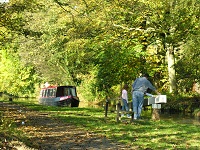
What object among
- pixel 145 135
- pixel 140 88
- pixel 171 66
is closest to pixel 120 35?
pixel 171 66

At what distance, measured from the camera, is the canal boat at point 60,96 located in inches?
1678

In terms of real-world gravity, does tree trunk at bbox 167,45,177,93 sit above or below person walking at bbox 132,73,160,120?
above

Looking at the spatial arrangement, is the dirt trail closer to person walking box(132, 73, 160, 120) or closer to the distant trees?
person walking box(132, 73, 160, 120)

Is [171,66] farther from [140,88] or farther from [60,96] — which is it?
[140,88]

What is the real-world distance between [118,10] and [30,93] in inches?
1788

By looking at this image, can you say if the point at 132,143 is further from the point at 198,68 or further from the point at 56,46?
the point at 56,46

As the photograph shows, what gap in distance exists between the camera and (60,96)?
145 feet

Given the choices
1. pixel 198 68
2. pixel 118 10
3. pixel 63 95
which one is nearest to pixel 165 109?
pixel 198 68

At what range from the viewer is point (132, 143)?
11.0 m

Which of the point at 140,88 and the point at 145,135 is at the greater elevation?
the point at 140,88

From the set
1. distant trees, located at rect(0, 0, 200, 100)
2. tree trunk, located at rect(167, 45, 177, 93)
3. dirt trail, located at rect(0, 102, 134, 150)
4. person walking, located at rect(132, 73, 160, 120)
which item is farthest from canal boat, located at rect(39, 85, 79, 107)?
dirt trail, located at rect(0, 102, 134, 150)

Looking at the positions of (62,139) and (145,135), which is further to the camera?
(145,135)

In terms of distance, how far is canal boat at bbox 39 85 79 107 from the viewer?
4262 centimetres

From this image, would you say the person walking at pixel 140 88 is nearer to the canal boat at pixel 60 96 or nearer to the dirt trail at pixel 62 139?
the dirt trail at pixel 62 139
